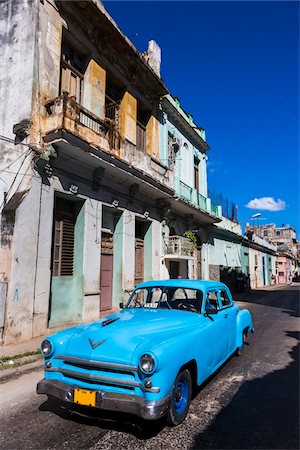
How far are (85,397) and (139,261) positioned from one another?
34.0 feet

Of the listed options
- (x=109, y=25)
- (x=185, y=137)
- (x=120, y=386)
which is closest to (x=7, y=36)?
(x=109, y=25)

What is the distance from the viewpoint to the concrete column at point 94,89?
10695 millimetres

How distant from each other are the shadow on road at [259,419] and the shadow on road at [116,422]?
479 millimetres

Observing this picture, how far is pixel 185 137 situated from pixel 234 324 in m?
14.5

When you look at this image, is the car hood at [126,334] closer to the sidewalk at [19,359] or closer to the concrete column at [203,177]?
the sidewalk at [19,359]

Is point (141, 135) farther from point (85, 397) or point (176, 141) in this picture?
point (85, 397)

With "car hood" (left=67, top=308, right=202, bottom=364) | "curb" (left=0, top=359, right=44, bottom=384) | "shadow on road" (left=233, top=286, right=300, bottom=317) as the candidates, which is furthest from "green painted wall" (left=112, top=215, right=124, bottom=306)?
"car hood" (left=67, top=308, right=202, bottom=364)

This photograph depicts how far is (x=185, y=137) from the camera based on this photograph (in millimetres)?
18562

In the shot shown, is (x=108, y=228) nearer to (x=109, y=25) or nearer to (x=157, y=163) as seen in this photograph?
(x=157, y=163)

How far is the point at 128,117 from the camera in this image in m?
12.7

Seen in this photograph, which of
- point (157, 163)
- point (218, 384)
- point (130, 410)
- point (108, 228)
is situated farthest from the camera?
point (157, 163)

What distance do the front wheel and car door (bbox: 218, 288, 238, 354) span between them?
174cm

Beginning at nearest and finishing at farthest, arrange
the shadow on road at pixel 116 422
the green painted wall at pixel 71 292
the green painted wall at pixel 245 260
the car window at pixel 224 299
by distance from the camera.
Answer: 1. the shadow on road at pixel 116 422
2. the car window at pixel 224 299
3. the green painted wall at pixel 71 292
4. the green painted wall at pixel 245 260

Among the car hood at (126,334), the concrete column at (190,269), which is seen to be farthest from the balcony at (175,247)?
the car hood at (126,334)
